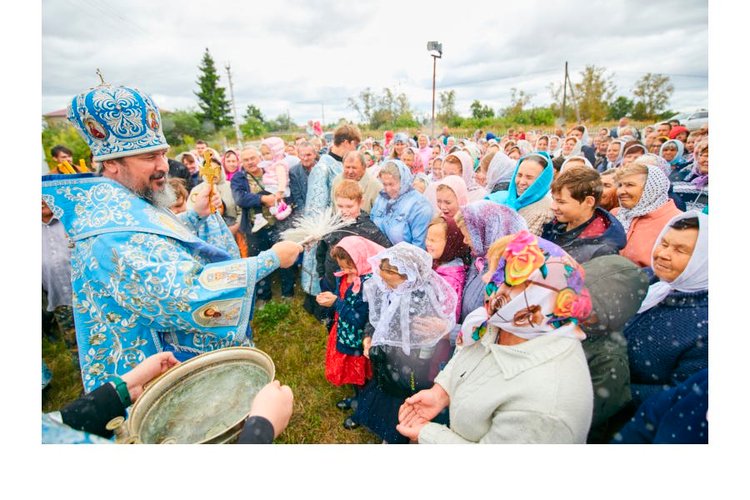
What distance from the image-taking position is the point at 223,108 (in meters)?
4.27

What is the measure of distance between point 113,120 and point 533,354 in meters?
1.77

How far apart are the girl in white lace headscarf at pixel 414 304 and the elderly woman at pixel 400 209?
0.80 metres

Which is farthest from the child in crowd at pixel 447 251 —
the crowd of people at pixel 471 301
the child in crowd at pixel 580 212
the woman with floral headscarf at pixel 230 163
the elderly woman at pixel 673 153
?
the woman with floral headscarf at pixel 230 163

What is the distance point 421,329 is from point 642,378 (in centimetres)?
87

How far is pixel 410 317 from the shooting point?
168 centimetres

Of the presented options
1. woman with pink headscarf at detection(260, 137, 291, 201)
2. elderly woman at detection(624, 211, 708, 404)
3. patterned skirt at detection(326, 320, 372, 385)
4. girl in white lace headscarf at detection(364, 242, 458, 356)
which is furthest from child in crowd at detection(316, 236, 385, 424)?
woman with pink headscarf at detection(260, 137, 291, 201)

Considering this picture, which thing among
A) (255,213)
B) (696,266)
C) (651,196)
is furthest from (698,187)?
(255,213)

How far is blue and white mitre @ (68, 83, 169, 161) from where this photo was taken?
4.33 feet

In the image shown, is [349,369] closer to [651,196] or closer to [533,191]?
[533,191]

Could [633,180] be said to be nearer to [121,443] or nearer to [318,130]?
[121,443]

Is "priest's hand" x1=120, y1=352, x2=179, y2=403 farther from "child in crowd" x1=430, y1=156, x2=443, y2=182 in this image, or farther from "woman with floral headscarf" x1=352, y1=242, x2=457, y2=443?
"child in crowd" x1=430, y1=156, x2=443, y2=182

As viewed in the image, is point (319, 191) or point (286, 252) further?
point (319, 191)

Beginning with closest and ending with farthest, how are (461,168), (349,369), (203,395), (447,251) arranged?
(203,395), (447,251), (349,369), (461,168)

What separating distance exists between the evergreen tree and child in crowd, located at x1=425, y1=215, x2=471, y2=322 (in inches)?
62.0
